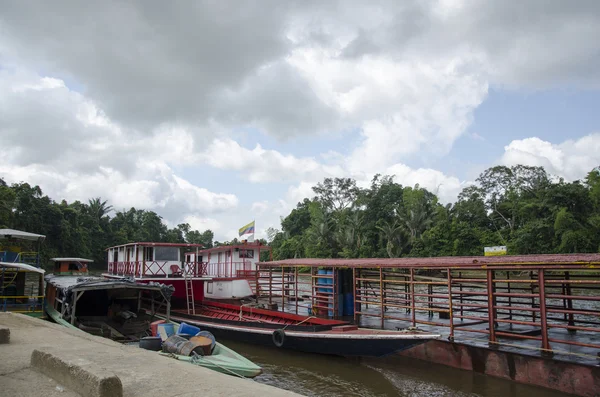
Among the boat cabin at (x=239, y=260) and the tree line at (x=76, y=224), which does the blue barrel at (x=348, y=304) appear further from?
the tree line at (x=76, y=224)

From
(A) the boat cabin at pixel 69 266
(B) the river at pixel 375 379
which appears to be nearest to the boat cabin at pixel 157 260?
(B) the river at pixel 375 379

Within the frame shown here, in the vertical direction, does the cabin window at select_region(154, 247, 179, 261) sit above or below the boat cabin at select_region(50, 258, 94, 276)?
above

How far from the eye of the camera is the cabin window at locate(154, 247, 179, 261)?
18250 millimetres

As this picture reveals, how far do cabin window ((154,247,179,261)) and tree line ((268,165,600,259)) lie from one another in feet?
88.2

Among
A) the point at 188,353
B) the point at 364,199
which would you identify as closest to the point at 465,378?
the point at 188,353

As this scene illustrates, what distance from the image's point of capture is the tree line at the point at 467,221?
33.3 meters

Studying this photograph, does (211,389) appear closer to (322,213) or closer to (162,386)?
(162,386)

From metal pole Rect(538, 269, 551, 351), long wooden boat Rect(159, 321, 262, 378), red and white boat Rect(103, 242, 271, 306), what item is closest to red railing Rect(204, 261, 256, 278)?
red and white boat Rect(103, 242, 271, 306)

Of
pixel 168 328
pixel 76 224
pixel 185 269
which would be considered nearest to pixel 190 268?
pixel 185 269

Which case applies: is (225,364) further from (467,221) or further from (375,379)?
(467,221)

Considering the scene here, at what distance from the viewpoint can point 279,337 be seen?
13.1m

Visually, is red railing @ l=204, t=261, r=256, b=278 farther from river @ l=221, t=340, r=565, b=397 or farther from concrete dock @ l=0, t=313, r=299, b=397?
concrete dock @ l=0, t=313, r=299, b=397

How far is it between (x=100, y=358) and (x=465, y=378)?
26.7ft

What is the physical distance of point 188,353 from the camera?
9820 millimetres
